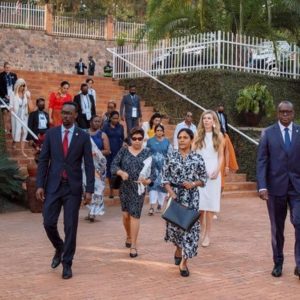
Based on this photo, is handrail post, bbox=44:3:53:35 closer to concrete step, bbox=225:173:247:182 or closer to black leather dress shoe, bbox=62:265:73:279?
concrete step, bbox=225:173:247:182

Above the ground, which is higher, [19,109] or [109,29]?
[109,29]

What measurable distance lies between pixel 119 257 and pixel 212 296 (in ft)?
6.26

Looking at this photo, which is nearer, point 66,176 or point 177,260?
point 66,176

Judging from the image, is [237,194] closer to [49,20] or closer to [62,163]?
[62,163]

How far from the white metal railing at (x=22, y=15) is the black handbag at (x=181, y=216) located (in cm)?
2736

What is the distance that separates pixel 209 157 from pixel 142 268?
7.03 ft

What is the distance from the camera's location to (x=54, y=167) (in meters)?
6.62

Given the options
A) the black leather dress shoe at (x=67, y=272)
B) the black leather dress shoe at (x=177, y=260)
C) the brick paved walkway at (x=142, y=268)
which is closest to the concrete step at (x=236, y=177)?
the brick paved walkway at (x=142, y=268)

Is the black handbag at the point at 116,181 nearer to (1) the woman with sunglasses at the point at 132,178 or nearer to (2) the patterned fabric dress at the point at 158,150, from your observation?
(1) the woman with sunglasses at the point at 132,178

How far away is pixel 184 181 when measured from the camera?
6.95 metres

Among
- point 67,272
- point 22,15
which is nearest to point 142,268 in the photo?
point 67,272

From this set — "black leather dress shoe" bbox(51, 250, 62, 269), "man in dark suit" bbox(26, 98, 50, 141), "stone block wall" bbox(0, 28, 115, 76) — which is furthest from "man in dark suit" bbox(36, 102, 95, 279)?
"stone block wall" bbox(0, 28, 115, 76)

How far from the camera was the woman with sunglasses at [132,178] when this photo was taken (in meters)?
7.71

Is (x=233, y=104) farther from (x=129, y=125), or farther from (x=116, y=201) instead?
(x=116, y=201)
